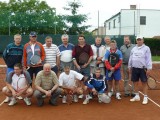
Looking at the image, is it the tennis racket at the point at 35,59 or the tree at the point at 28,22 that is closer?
the tennis racket at the point at 35,59

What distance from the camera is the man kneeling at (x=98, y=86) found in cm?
852

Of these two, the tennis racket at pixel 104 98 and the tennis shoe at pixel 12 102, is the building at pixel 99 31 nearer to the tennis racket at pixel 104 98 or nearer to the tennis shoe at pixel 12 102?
the tennis racket at pixel 104 98

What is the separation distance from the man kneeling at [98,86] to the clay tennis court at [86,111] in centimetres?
15

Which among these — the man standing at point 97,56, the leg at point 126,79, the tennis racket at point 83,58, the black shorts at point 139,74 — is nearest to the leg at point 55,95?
the tennis racket at point 83,58

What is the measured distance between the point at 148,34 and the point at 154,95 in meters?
34.5

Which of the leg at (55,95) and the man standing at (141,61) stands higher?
the man standing at (141,61)

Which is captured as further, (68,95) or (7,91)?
(68,95)

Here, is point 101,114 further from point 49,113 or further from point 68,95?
point 68,95

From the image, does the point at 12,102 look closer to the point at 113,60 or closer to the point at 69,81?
the point at 69,81

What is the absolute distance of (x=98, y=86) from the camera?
8.67 m

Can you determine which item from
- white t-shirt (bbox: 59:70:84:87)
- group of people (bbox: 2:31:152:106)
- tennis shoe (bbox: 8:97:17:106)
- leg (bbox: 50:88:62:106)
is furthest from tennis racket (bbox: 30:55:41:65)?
tennis shoe (bbox: 8:97:17:106)

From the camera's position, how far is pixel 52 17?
2577 centimetres

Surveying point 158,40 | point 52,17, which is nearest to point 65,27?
point 52,17

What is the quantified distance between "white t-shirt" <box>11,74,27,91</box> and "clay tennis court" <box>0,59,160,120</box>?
0.46 meters
